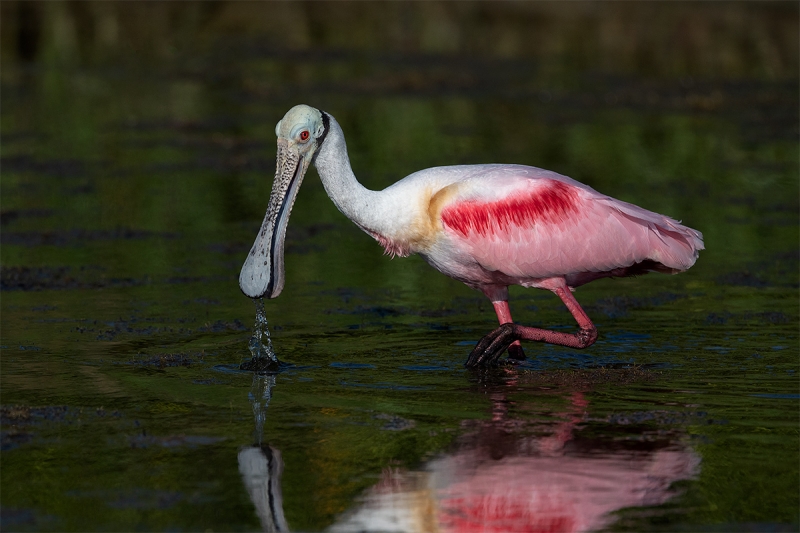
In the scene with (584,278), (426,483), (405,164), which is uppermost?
(405,164)

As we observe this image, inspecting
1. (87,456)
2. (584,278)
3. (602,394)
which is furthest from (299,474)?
(584,278)

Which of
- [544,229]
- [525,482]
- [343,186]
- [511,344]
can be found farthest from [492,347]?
[525,482]

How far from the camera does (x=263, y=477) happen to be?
5.97m

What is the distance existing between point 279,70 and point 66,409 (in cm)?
1635

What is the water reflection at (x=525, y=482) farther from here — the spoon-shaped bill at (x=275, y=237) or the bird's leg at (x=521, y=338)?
the spoon-shaped bill at (x=275, y=237)

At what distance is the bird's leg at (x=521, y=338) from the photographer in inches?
317

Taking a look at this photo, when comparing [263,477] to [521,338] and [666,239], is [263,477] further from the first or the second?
[666,239]

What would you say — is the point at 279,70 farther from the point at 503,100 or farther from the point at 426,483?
the point at 426,483

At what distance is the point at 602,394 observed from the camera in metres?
7.40

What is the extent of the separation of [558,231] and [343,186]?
130cm

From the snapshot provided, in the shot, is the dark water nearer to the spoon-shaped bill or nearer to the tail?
the spoon-shaped bill

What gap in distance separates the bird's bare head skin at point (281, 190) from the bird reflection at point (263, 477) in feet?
4.70

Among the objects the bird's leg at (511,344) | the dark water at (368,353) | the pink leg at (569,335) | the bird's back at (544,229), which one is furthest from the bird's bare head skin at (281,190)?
the pink leg at (569,335)

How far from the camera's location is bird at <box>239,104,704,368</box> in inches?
322
